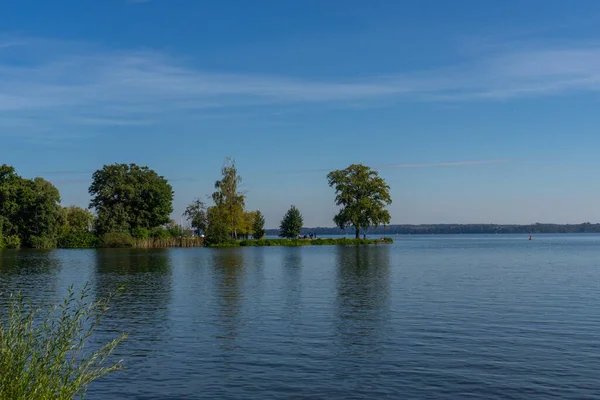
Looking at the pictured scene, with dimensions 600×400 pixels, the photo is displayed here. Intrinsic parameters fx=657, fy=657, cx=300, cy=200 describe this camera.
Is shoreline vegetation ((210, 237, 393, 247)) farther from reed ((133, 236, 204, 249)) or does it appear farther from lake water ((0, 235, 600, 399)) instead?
lake water ((0, 235, 600, 399))

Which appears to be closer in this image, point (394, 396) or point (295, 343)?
point (394, 396)

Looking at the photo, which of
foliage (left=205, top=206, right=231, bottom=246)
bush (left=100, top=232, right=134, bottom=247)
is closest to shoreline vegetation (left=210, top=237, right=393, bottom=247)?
foliage (left=205, top=206, right=231, bottom=246)

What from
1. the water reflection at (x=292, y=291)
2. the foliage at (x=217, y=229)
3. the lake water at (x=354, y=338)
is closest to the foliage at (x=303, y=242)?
the foliage at (x=217, y=229)

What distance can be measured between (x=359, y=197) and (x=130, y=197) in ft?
134

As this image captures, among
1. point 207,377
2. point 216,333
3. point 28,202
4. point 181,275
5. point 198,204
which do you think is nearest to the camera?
point 207,377

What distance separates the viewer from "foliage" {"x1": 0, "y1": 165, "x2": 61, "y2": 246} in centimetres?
10556

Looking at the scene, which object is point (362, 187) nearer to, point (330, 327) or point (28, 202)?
point (28, 202)

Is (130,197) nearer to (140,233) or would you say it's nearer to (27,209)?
(140,233)

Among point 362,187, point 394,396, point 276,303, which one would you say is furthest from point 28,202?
point 394,396

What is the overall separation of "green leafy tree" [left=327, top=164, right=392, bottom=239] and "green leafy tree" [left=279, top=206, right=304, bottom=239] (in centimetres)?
1198

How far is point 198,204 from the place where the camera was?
13362cm

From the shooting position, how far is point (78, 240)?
111m

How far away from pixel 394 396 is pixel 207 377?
4.82 meters

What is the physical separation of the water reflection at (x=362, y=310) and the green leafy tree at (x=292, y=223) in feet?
268
